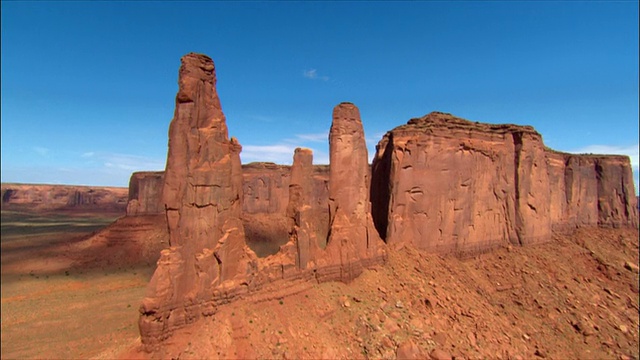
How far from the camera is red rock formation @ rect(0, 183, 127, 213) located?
3568 inches

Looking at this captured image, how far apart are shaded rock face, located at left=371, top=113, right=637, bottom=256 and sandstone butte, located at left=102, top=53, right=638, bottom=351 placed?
83 mm

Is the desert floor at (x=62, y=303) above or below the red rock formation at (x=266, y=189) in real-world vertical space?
below

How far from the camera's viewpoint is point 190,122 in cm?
1338

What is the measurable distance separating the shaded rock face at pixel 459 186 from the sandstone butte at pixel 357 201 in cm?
8

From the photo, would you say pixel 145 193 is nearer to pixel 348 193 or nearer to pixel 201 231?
pixel 348 193

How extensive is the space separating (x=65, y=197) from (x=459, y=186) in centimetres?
11406

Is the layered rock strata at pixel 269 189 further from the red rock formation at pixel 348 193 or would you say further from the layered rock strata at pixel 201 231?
the layered rock strata at pixel 201 231

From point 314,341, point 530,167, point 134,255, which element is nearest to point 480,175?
point 530,167

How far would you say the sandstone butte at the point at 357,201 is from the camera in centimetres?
1315

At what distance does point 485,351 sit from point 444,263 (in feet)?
20.2

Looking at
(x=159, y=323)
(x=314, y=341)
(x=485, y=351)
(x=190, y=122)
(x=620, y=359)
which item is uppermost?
(x=190, y=122)

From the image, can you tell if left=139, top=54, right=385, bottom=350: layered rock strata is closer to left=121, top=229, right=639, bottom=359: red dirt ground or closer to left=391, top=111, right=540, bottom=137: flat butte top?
left=121, top=229, right=639, bottom=359: red dirt ground

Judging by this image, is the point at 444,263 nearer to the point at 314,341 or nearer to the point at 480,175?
the point at 480,175

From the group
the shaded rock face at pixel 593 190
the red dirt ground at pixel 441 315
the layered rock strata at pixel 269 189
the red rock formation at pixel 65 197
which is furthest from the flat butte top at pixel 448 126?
the red rock formation at pixel 65 197
